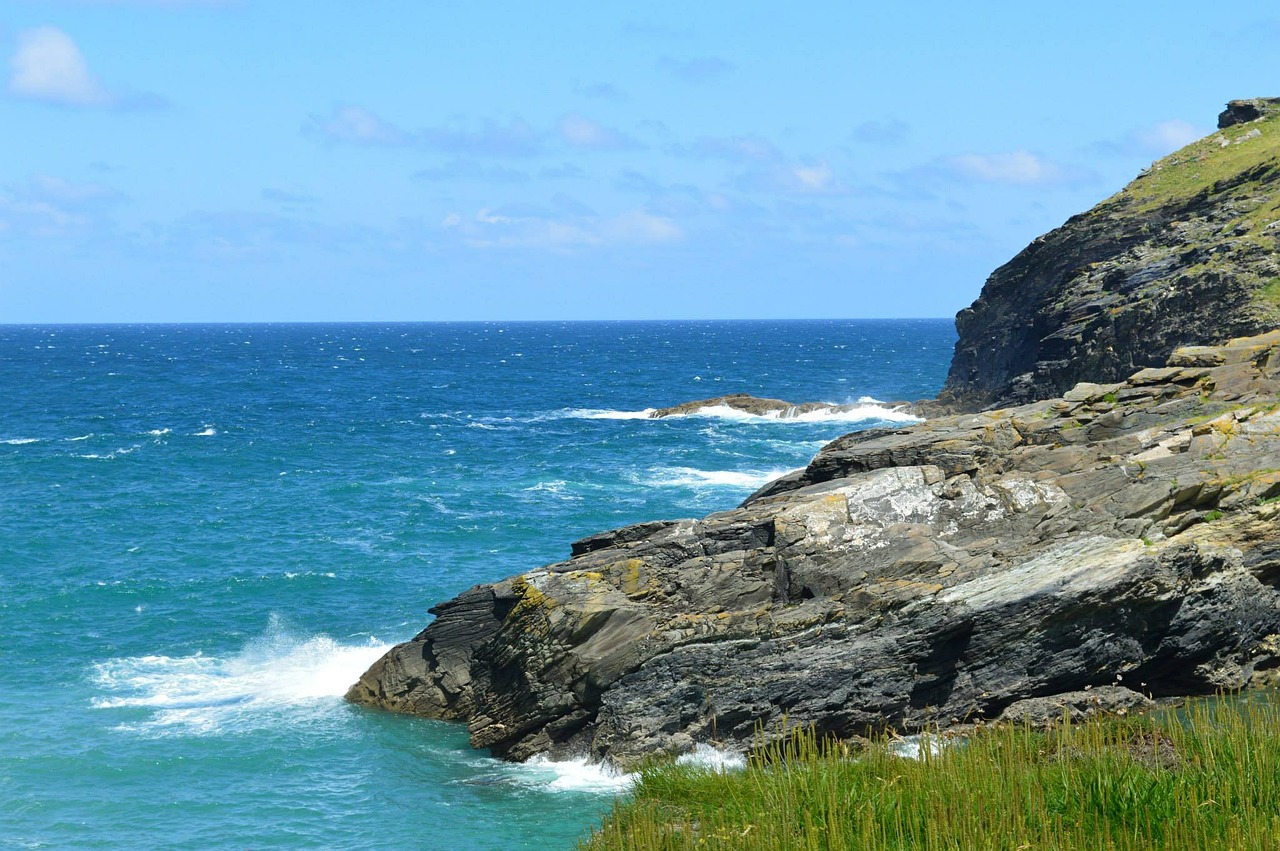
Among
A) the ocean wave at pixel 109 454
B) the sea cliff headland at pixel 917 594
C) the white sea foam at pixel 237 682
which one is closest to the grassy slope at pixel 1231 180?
the sea cliff headland at pixel 917 594

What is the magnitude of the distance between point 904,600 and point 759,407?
68140 millimetres

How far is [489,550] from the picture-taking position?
4478 centimetres

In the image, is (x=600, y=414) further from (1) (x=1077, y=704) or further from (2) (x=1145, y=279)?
(1) (x=1077, y=704)

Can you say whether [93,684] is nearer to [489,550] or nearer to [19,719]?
[19,719]

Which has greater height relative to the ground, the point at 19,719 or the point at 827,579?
the point at 827,579

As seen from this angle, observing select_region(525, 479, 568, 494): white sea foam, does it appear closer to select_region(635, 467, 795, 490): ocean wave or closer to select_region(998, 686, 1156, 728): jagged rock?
select_region(635, 467, 795, 490): ocean wave

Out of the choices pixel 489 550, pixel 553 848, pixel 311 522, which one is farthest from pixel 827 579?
pixel 311 522

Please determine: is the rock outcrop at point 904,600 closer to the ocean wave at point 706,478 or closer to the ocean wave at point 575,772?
the ocean wave at point 575,772

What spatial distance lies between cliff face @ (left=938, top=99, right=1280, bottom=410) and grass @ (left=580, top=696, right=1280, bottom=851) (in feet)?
133

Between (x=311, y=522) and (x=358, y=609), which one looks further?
(x=311, y=522)

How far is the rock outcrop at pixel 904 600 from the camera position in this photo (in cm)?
2308

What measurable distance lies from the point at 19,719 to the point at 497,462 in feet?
131

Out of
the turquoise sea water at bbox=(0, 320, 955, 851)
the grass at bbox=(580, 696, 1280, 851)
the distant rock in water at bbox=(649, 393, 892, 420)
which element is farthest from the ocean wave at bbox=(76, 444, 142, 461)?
the grass at bbox=(580, 696, 1280, 851)

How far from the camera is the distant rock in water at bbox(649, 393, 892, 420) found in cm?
8881
